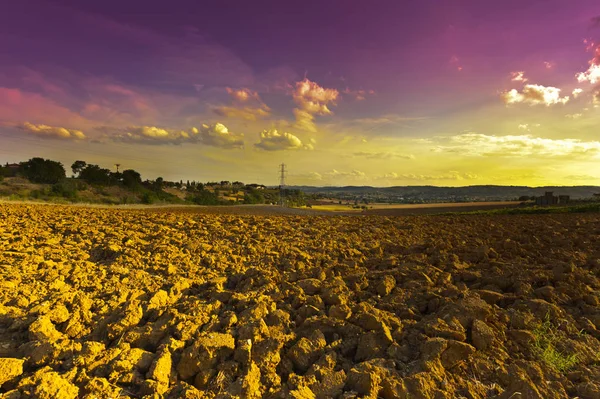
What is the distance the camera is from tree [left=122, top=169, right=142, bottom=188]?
183ft

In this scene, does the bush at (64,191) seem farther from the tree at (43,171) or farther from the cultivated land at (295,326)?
the cultivated land at (295,326)

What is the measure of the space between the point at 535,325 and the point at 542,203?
4769 centimetres

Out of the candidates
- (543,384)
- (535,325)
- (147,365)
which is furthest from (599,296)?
(147,365)

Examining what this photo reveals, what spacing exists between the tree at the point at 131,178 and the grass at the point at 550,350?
60.9 m

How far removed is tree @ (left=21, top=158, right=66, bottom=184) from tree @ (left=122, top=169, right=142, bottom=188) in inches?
352

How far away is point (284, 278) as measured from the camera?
6.46m

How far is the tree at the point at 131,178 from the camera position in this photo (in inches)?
2198

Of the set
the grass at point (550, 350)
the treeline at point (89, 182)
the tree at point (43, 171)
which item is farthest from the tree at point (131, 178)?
the grass at point (550, 350)

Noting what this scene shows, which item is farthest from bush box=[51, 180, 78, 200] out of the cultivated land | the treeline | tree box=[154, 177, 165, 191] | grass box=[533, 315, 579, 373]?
grass box=[533, 315, 579, 373]

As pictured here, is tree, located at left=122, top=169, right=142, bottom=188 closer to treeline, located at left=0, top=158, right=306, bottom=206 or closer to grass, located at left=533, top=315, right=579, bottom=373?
treeline, located at left=0, top=158, right=306, bottom=206

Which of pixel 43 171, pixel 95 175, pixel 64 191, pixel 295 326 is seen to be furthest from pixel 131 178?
pixel 295 326

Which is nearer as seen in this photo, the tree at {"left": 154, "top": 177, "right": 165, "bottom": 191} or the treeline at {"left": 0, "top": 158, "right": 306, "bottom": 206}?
the treeline at {"left": 0, "top": 158, "right": 306, "bottom": 206}

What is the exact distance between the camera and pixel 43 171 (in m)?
50.8

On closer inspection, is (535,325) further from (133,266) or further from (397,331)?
(133,266)
